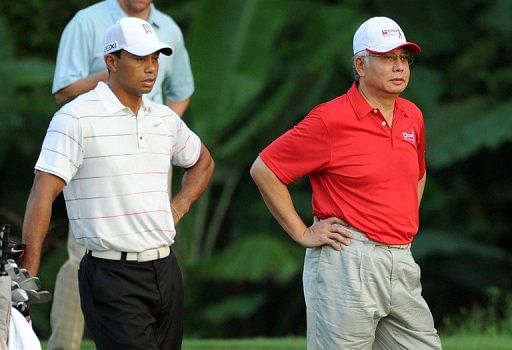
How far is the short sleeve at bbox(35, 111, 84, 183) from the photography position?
5551 mm

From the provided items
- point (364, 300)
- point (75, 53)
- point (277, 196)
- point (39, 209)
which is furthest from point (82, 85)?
point (364, 300)

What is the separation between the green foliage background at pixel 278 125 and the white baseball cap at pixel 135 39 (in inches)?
256

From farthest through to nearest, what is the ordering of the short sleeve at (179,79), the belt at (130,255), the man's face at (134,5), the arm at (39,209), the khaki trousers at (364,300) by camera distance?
the short sleeve at (179,79)
the man's face at (134,5)
the khaki trousers at (364,300)
the belt at (130,255)
the arm at (39,209)

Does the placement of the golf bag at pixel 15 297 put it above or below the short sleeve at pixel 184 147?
below

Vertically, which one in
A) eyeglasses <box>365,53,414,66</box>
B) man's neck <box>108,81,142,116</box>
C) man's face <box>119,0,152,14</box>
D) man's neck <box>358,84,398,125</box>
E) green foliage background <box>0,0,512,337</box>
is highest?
man's face <box>119,0,152,14</box>

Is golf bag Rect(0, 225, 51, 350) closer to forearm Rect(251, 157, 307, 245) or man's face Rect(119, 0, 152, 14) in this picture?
forearm Rect(251, 157, 307, 245)

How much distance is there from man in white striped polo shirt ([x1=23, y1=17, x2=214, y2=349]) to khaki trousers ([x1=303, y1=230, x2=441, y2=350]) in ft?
1.97

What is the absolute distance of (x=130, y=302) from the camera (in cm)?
563

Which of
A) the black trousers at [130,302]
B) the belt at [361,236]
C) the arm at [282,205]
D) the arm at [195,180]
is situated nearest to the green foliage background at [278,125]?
the arm at [195,180]

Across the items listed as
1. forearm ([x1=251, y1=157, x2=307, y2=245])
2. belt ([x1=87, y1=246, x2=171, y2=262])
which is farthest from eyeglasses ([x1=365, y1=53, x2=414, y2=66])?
belt ([x1=87, y1=246, x2=171, y2=262])

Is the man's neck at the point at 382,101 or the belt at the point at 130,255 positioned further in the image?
the man's neck at the point at 382,101

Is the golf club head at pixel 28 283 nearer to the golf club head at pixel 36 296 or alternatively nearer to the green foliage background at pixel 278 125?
the golf club head at pixel 36 296

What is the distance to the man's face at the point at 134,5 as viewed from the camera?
23.5ft

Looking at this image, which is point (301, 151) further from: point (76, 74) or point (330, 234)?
point (76, 74)
